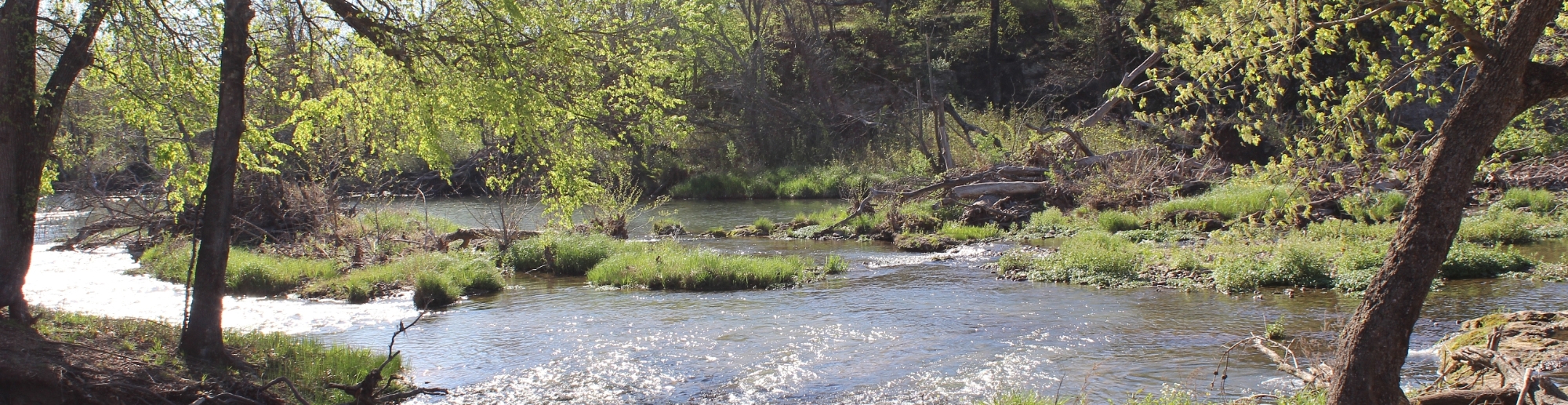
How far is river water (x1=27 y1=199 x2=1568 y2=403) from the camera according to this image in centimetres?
923

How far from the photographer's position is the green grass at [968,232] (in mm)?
21609

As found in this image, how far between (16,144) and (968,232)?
55.9ft

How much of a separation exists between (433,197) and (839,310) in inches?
1358

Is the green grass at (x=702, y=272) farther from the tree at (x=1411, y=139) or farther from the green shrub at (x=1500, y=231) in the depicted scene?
the green shrub at (x=1500, y=231)

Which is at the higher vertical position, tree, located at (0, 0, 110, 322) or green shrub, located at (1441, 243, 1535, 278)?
tree, located at (0, 0, 110, 322)

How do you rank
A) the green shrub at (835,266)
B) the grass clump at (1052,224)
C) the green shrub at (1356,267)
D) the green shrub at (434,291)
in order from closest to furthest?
1. the green shrub at (1356,267)
2. the green shrub at (434,291)
3. the green shrub at (835,266)
4. the grass clump at (1052,224)

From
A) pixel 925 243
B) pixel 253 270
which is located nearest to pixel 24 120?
pixel 253 270

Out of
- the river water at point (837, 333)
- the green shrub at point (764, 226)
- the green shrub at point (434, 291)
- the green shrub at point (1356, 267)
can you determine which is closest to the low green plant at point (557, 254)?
the river water at point (837, 333)

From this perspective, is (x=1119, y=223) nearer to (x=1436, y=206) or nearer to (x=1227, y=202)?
(x=1227, y=202)

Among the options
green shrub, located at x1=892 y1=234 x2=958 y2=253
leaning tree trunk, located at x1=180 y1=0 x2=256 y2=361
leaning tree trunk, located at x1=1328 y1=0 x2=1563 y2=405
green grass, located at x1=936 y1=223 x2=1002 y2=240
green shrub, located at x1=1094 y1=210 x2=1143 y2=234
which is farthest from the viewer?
green grass, located at x1=936 y1=223 x2=1002 y2=240

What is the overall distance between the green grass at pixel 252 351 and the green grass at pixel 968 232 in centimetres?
1369

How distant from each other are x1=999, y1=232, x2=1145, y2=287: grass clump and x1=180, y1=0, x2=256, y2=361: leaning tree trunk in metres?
11.2

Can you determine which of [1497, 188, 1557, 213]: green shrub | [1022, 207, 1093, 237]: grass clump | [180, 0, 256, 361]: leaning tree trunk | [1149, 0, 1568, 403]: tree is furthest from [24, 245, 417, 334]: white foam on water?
[1497, 188, 1557, 213]: green shrub

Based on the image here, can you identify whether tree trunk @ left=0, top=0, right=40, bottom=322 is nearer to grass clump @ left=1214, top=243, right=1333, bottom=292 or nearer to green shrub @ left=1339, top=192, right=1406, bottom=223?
grass clump @ left=1214, top=243, right=1333, bottom=292
